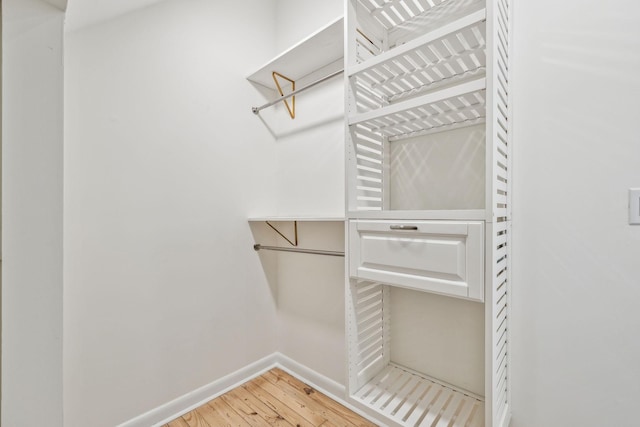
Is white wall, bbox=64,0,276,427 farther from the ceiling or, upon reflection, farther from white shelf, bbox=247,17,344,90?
white shelf, bbox=247,17,344,90

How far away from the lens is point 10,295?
1.17ft

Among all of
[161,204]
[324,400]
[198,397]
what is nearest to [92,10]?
[161,204]

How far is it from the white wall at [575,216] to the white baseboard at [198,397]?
4.42 feet

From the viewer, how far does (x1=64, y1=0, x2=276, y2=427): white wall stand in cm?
123

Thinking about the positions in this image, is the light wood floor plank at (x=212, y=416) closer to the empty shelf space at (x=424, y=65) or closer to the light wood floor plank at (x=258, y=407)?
the light wood floor plank at (x=258, y=407)

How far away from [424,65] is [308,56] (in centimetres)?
70

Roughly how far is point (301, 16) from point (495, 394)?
2.09 metres

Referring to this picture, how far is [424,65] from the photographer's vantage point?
1.15m

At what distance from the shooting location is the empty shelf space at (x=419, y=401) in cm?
108

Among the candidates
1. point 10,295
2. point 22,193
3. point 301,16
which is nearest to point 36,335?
point 10,295

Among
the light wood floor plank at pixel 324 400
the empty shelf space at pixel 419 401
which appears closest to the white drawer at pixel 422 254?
the empty shelf space at pixel 419 401

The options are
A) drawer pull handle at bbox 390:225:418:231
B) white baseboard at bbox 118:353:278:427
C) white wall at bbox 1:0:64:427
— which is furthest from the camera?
white baseboard at bbox 118:353:278:427

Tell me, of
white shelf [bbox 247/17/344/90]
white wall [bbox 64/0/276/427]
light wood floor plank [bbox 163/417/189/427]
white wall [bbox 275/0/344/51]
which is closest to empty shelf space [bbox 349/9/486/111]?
white shelf [bbox 247/17/344/90]

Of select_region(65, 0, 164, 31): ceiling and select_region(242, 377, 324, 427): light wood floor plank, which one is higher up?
select_region(65, 0, 164, 31): ceiling
